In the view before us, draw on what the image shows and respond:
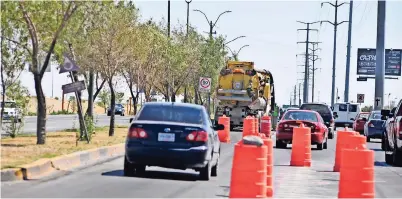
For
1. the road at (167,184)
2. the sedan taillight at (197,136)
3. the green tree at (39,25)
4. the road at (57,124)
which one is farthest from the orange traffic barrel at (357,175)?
the road at (57,124)

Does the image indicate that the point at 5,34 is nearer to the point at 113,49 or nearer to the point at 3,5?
the point at 3,5

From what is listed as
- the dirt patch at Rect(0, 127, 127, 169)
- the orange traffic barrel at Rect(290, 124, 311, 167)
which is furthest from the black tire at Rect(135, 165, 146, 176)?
the orange traffic barrel at Rect(290, 124, 311, 167)

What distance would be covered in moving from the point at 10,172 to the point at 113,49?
15787 millimetres

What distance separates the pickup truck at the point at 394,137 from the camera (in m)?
24.5

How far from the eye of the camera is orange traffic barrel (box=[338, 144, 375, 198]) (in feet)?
38.0

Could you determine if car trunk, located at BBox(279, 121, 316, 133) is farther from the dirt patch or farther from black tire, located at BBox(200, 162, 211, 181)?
black tire, located at BBox(200, 162, 211, 181)

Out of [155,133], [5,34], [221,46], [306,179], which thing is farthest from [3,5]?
[221,46]

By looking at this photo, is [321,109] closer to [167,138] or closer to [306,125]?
[306,125]

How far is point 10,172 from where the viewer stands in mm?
16125

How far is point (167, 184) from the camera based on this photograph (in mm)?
16609

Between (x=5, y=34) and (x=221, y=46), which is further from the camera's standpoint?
(x=221, y=46)

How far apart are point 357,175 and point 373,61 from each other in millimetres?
86151

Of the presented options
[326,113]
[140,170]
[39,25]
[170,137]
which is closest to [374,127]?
[326,113]

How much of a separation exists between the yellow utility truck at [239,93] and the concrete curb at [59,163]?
23393mm
